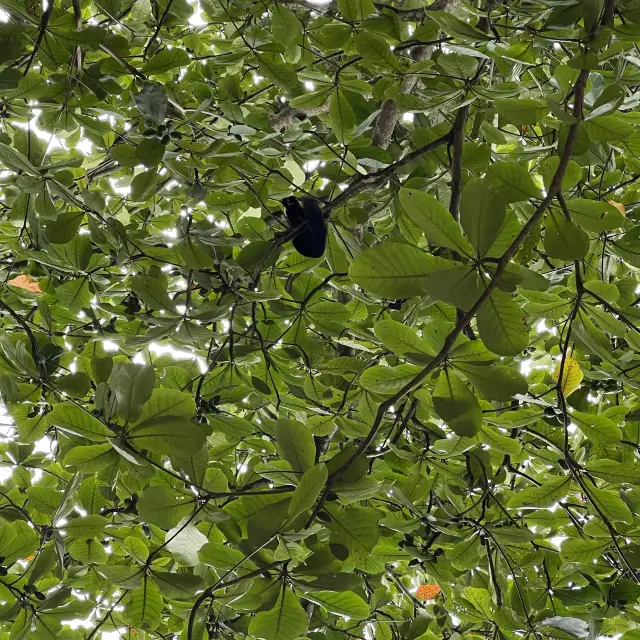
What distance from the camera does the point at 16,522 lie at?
49.3 inches

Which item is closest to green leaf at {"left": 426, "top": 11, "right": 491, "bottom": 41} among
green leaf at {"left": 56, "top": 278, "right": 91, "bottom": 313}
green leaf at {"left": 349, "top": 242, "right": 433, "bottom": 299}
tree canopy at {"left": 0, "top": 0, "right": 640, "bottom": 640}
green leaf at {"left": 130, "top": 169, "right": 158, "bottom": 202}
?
tree canopy at {"left": 0, "top": 0, "right": 640, "bottom": 640}

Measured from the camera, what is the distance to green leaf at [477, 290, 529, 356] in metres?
0.62

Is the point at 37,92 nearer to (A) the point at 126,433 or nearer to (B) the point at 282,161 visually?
(B) the point at 282,161

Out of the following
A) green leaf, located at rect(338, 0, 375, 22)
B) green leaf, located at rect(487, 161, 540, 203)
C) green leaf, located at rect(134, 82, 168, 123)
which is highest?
green leaf, located at rect(338, 0, 375, 22)

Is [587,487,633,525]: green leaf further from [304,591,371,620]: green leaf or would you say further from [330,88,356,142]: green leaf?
[330,88,356,142]: green leaf

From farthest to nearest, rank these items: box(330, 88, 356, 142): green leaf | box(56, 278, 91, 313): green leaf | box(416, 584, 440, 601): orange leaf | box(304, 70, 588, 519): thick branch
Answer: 1. box(416, 584, 440, 601): orange leaf
2. box(56, 278, 91, 313): green leaf
3. box(330, 88, 356, 142): green leaf
4. box(304, 70, 588, 519): thick branch

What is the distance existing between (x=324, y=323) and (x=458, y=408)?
20.8 inches

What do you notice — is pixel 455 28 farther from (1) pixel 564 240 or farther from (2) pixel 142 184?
(2) pixel 142 184

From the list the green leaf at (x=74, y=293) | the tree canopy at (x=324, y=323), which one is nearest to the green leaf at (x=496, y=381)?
the tree canopy at (x=324, y=323)

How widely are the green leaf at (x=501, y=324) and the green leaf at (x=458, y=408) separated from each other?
91mm

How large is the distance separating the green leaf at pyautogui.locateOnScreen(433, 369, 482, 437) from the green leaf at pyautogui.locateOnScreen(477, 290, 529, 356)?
0.30 feet

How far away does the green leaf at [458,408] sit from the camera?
69cm

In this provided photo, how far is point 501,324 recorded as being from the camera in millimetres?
629

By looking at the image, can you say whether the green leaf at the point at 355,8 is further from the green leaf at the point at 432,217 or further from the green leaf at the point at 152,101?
the green leaf at the point at 432,217
